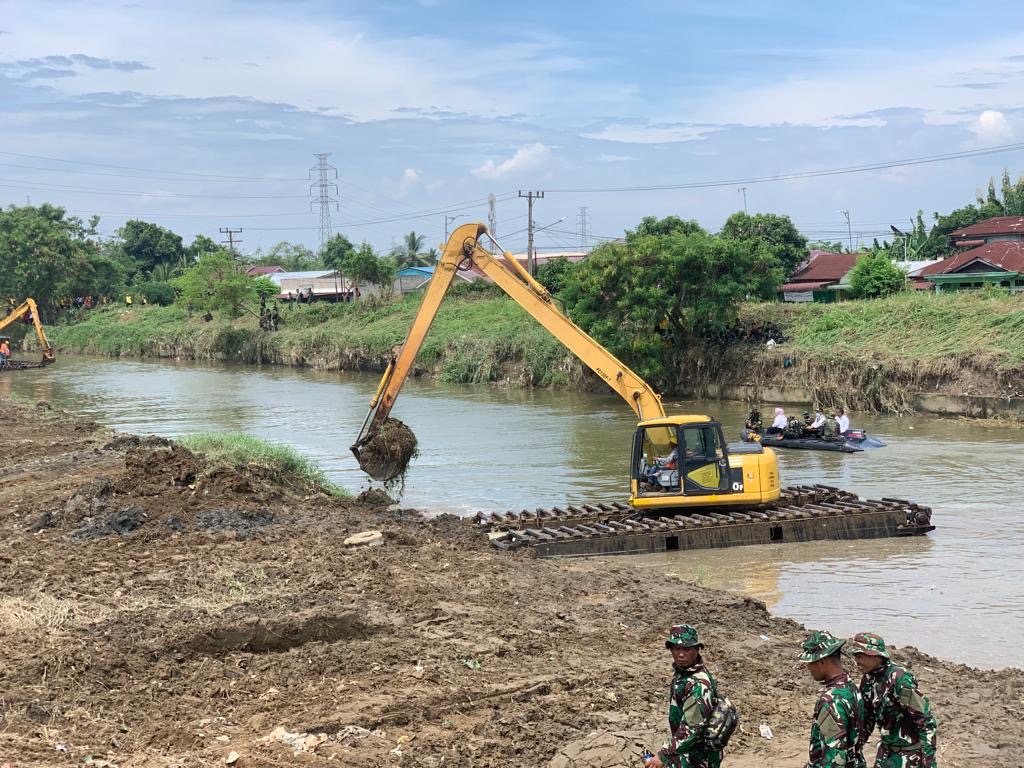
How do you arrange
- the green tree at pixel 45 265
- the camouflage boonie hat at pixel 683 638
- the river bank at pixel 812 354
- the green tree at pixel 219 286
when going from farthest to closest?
the green tree at pixel 45 265, the green tree at pixel 219 286, the river bank at pixel 812 354, the camouflage boonie hat at pixel 683 638

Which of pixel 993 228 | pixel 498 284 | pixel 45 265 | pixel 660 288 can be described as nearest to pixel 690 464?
pixel 498 284

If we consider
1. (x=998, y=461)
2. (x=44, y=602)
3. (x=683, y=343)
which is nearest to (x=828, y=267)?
(x=683, y=343)

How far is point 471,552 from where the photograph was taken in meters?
14.6

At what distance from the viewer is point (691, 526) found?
16609 mm

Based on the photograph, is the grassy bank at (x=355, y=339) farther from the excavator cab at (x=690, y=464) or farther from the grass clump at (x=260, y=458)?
the excavator cab at (x=690, y=464)

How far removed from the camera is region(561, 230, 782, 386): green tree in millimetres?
37375

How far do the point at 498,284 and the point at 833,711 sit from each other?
13768 mm

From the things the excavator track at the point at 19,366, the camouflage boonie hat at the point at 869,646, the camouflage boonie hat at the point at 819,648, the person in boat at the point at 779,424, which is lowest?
the person in boat at the point at 779,424

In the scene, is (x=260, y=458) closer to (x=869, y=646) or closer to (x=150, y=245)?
(x=869, y=646)

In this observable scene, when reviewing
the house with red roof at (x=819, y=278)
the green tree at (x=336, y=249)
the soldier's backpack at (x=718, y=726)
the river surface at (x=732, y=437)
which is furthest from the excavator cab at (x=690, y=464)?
the green tree at (x=336, y=249)

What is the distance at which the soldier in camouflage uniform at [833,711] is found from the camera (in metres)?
5.92

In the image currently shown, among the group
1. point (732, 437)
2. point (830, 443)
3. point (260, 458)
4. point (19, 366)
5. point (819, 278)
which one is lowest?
point (732, 437)

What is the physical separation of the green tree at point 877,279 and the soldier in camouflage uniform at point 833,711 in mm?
41447

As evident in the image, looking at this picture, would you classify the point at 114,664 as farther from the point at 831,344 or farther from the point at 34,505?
the point at 831,344
